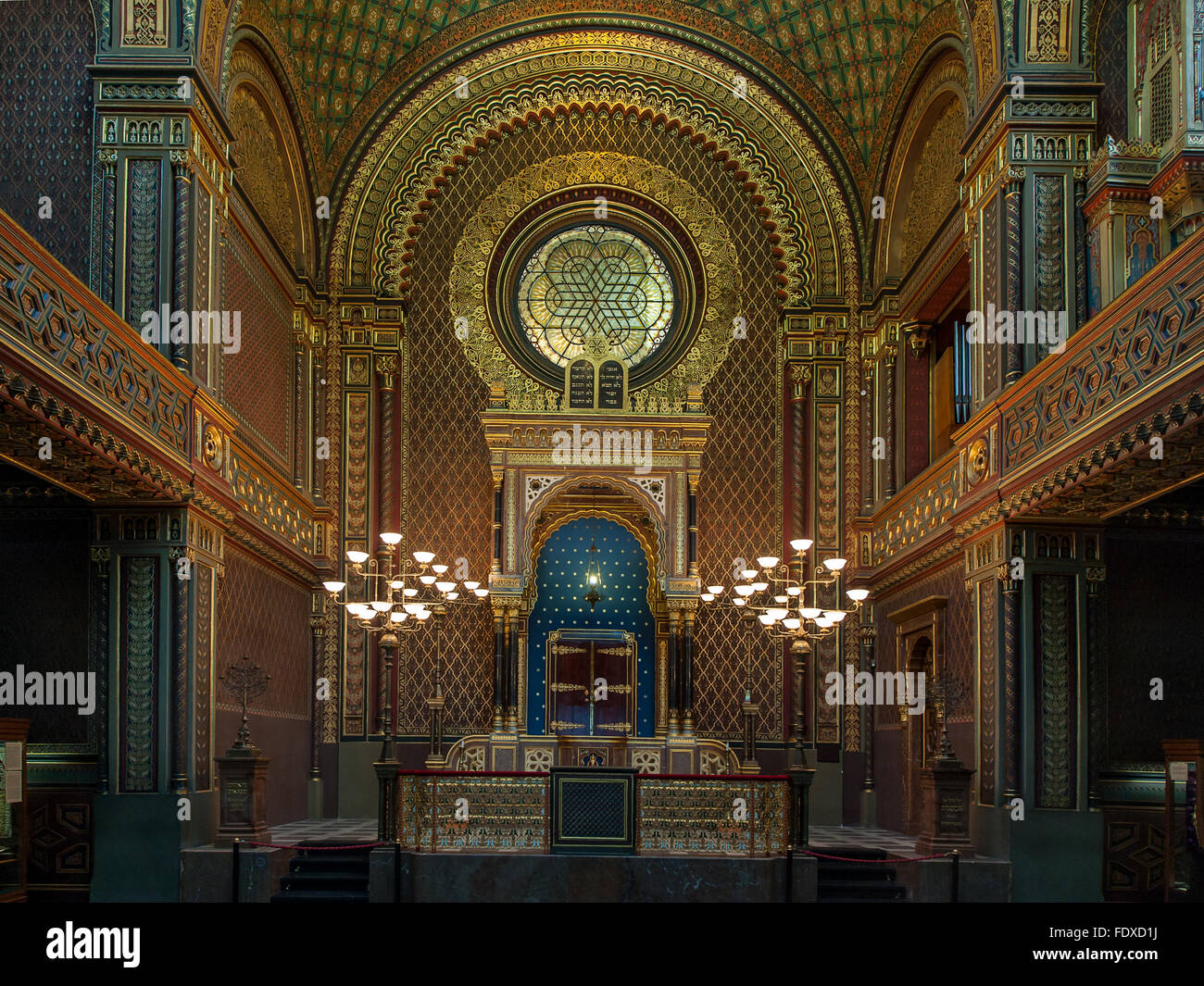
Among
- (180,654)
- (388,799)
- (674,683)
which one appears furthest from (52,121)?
(674,683)

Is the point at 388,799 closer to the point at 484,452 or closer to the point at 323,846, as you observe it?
the point at 323,846

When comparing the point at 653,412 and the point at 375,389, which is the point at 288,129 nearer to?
the point at 375,389

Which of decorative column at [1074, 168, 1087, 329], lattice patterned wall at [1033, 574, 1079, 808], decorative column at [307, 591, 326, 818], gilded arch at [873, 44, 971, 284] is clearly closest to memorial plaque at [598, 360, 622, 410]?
gilded arch at [873, 44, 971, 284]

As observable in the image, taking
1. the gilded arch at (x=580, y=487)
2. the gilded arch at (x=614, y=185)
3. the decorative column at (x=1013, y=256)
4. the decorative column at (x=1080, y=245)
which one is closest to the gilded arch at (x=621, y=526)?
the gilded arch at (x=580, y=487)

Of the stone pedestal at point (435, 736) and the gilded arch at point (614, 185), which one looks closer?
the stone pedestal at point (435, 736)

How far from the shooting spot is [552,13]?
774 inches

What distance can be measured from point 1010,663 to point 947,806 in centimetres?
152

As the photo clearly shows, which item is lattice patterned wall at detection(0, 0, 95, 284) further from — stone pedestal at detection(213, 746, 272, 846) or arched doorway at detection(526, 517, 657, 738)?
arched doorway at detection(526, 517, 657, 738)

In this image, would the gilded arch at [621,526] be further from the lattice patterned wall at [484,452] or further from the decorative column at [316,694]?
the decorative column at [316,694]

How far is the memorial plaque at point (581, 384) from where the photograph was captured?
1923cm

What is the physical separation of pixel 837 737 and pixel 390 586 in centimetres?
816

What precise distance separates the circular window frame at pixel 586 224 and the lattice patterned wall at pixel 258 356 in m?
3.24

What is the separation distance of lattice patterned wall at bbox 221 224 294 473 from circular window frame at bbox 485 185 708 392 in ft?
10.6

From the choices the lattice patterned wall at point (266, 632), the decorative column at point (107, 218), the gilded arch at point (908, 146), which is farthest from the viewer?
the gilded arch at point (908, 146)
